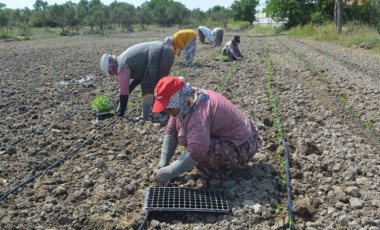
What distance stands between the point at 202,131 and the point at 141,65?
8.43 feet

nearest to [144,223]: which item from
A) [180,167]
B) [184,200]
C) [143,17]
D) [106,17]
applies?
[184,200]

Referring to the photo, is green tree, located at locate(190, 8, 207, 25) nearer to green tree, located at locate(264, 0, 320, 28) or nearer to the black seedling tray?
green tree, located at locate(264, 0, 320, 28)

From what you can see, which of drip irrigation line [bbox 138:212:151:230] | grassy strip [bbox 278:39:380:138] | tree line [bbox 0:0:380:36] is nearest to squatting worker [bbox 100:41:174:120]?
drip irrigation line [bbox 138:212:151:230]

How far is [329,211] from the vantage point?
328 cm

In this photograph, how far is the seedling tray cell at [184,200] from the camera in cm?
323

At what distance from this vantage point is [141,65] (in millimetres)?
5488

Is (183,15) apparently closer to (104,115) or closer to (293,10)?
(293,10)

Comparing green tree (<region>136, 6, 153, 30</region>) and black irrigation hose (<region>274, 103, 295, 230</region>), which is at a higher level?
green tree (<region>136, 6, 153, 30</region>)

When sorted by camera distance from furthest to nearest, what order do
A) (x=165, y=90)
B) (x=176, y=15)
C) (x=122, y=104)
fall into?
(x=176, y=15), (x=122, y=104), (x=165, y=90)

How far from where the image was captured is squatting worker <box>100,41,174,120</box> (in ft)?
17.7

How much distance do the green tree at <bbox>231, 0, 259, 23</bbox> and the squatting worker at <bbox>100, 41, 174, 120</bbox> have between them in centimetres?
4729

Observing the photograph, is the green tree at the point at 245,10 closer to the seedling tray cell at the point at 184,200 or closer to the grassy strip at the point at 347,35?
the grassy strip at the point at 347,35

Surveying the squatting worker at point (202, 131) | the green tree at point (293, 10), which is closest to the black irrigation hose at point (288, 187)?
the squatting worker at point (202, 131)

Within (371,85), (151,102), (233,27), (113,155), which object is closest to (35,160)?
(113,155)
